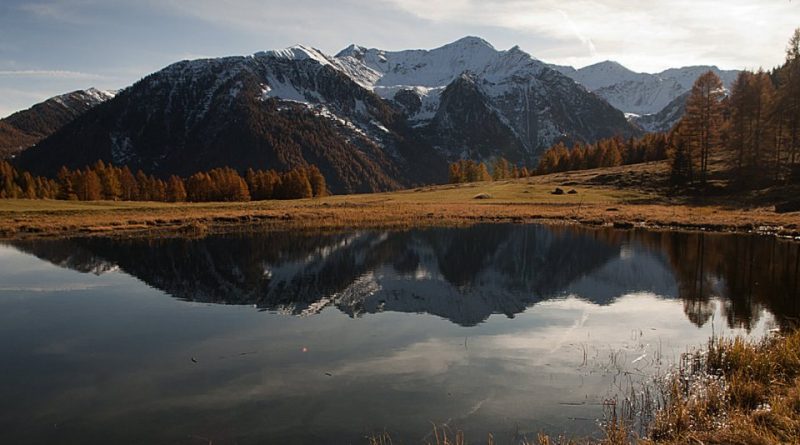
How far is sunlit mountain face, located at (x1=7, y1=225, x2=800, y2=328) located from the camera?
1092 inches

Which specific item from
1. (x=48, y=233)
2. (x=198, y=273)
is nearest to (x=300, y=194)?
(x=48, y=233)

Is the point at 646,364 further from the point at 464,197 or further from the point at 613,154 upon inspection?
the point at 613,154

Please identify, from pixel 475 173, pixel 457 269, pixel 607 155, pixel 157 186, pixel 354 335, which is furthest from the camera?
pixel 475 173

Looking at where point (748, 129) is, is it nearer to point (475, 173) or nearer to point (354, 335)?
point (354, 335)

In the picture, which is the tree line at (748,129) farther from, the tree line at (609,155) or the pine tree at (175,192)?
the pine tree at (175,192)

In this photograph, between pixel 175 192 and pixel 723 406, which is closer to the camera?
pixel 723 406

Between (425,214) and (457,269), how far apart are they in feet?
133

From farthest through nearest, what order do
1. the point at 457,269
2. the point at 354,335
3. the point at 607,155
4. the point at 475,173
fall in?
the point at 475,173
the point at 607,155
the point at 457,269
the point at 354,335

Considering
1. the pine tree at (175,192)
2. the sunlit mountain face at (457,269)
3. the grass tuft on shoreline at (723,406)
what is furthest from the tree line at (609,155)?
the grass tuft on shoreline at (723,406)

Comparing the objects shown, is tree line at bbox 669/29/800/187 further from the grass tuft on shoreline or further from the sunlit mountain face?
the grass tuft on shoreline

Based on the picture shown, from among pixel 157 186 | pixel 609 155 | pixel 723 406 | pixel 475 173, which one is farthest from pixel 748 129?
pixel 157 186

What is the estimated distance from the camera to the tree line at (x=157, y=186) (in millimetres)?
130750

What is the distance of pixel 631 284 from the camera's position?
106ft

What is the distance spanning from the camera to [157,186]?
498 feet
